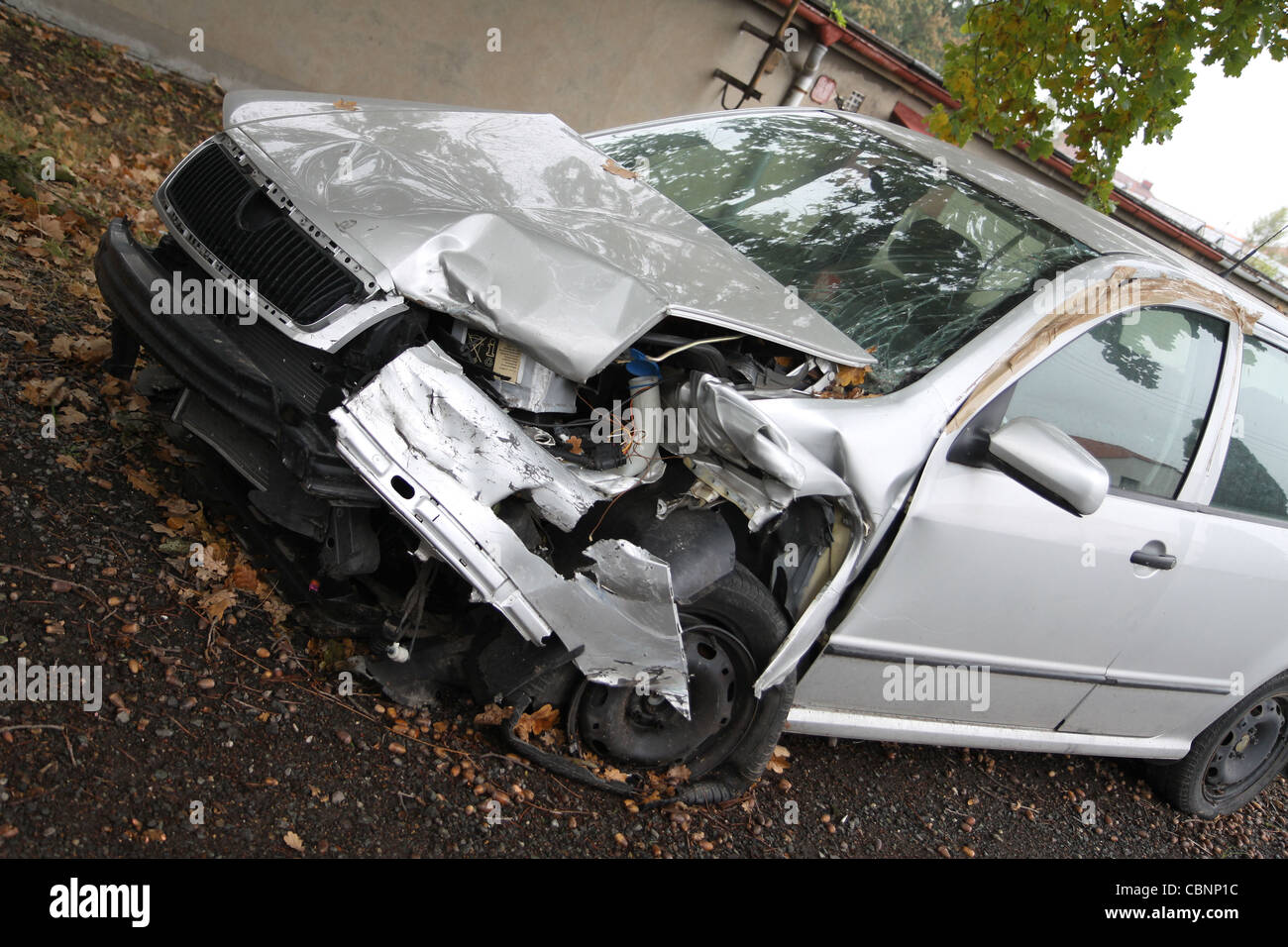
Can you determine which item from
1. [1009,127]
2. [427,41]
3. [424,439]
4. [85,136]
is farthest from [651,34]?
[424,439]

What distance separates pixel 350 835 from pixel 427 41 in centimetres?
815

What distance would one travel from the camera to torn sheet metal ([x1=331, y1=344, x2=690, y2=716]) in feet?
7.66

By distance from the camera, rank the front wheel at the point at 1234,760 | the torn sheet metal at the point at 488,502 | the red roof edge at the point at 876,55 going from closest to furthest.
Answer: the torn sheet metal at the point at 488,502 < the front wheel at the point at 1234,760 < the red roof edge at the point at 876,55

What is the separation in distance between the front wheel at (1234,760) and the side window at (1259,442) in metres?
0.95

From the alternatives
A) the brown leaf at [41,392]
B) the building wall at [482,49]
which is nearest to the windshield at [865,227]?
the brown leaf at [41,392]

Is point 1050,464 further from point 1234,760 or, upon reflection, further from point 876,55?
point 876,55

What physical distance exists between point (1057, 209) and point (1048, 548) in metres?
1.35

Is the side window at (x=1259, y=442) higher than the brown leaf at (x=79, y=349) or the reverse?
higher

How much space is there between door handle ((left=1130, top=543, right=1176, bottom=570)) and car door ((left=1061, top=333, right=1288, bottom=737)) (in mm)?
96

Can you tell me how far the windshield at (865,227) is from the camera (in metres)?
3.05

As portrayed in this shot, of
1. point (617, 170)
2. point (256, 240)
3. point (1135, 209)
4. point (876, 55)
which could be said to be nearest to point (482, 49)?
point (876, 55)

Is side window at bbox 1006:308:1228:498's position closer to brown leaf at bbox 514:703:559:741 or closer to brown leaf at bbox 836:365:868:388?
brown leaf at bbox 836:365:868:388

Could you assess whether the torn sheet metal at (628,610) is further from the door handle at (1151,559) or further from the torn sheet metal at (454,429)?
the door handle at (1151,559)

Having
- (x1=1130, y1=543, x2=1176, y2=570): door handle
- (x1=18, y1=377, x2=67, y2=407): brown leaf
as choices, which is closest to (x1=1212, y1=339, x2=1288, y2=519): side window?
(x1=1130, y1=543, x2=1176, y2=570): door handle
